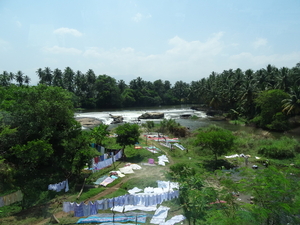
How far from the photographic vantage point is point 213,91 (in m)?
69.2

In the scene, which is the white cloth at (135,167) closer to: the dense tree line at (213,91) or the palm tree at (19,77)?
the dense tree line at (213,91)

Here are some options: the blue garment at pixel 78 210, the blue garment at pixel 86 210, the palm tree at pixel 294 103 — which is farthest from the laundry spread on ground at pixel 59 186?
the palm tree at pixel 294 103

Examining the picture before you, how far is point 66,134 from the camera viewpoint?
19.8 m

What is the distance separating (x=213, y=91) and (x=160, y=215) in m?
61.8

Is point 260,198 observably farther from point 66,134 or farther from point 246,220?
point 66,134

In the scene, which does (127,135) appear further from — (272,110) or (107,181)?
(272,110)

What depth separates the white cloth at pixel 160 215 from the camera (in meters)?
12.0

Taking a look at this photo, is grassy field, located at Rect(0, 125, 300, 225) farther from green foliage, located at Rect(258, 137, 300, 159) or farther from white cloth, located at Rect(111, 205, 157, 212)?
white cloth, located at Rect(111, 205, 157, 212)

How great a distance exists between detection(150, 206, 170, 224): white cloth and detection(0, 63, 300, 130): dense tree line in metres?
25.4

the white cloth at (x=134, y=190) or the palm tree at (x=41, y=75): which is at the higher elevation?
the palm tree at (x=41, y=75)

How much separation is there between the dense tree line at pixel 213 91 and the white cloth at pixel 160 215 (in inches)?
1001

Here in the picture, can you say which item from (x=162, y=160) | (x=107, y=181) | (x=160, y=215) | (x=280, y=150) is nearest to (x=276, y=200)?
(x=160, y=215)

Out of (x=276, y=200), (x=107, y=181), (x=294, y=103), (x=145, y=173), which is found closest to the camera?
(x=276, y=200)

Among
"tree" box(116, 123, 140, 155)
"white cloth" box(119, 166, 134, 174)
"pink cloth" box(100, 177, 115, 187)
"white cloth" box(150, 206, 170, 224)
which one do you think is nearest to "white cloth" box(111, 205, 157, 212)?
"white cloth" box(150, 206, 170, 224)
